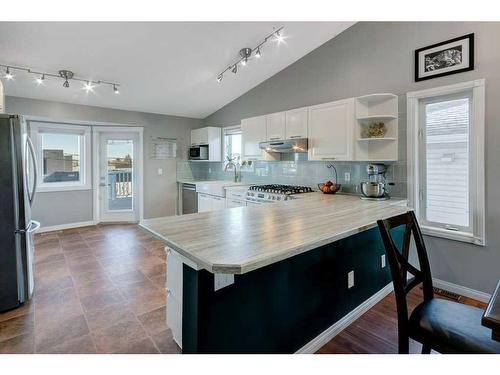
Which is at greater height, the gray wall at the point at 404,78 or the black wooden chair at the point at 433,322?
the gray wall at the point at 404,78

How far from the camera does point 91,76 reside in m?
3.77

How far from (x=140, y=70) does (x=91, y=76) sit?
662 mm

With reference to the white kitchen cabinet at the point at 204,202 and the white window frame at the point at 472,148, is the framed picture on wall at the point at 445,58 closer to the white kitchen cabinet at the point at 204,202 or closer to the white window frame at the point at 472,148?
the white window frame at the point at 472,148

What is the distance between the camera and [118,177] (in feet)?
18.8

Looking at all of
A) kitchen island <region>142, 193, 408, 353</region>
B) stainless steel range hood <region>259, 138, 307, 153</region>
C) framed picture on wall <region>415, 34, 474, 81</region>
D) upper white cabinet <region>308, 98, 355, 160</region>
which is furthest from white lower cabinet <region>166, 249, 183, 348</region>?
framed picture on wall <region>415, 34, 474, 81</region>

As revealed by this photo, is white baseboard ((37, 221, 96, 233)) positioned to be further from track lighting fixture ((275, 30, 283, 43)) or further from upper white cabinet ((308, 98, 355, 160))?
track lighting fixture ((275, 30, 283, 43))

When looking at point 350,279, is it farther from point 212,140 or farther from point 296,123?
point 212,140

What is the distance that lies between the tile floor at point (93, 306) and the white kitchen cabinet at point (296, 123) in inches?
93.1

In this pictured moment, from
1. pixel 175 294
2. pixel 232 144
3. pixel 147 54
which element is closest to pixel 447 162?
pixel 175 294

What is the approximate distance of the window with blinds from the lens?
265 centimetres

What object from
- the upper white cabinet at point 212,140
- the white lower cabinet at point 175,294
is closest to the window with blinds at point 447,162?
the white lower cabinet at point 175,294

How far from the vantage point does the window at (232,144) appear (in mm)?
5450

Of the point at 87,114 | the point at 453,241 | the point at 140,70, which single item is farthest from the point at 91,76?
the point at 453,241
